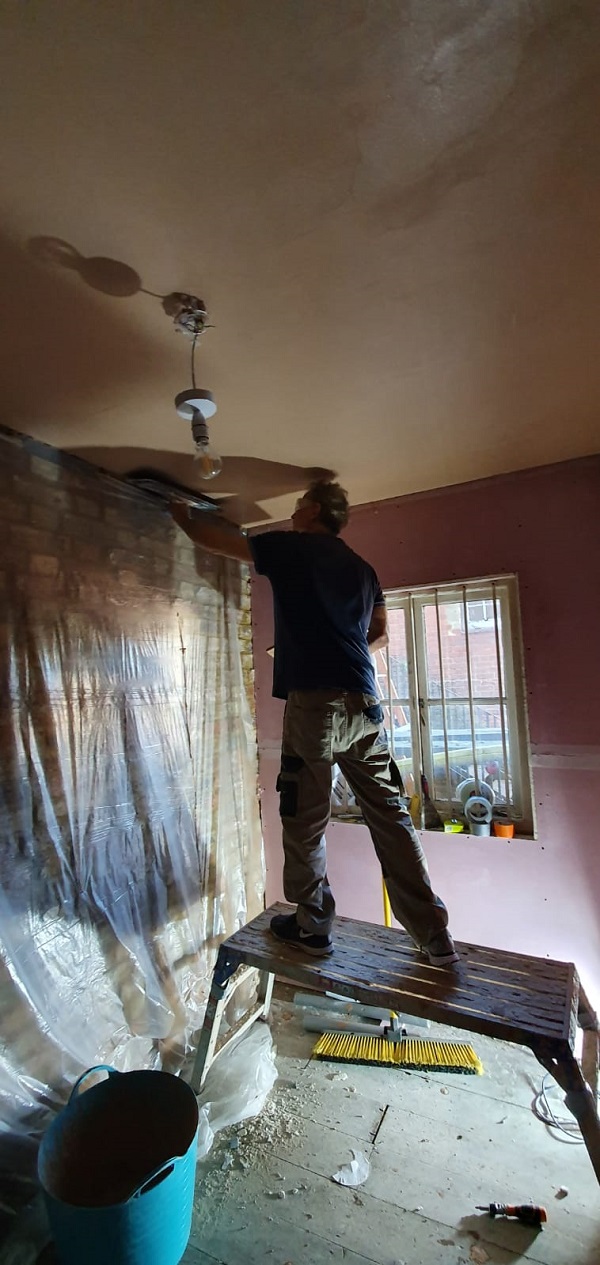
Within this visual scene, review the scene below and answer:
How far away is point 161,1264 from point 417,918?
3.43ft

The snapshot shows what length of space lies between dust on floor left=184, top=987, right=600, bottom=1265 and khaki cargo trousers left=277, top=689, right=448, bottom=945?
27.1 inches

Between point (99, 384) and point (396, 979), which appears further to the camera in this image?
point (396, 979)

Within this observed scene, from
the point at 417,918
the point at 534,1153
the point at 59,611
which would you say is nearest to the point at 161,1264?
the point at 417,918

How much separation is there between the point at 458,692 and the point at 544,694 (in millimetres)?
396

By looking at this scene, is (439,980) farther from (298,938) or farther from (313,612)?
(313,612)

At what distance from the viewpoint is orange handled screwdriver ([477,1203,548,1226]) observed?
151cm

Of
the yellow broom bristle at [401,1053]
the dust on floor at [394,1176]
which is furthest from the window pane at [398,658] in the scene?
the dust on floor at [394,1176]

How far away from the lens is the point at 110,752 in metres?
1.98

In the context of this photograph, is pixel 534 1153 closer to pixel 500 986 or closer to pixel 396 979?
pixel 500 986

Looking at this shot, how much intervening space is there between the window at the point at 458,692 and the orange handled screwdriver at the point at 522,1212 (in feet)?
3.78

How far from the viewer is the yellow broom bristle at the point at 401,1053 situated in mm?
2109

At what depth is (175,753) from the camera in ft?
7.50

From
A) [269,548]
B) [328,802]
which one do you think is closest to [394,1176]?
[328,802]

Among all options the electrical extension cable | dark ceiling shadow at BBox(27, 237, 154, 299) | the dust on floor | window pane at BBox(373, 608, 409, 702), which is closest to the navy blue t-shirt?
dark ceiling shadow at BBox(27, 237, 154, 299)
